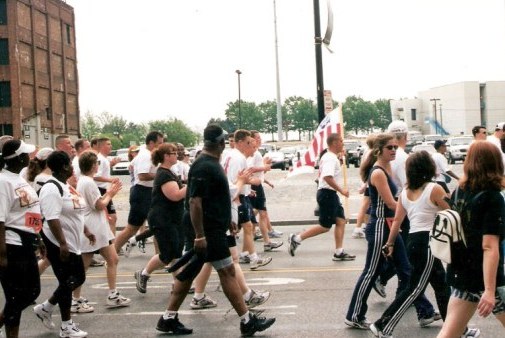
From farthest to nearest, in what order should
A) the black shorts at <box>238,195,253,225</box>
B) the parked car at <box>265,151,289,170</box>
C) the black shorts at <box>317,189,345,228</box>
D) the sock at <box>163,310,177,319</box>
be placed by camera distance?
1. the parked car at <box>265,151,289,170</box>
2. the black shorts at <box>317,189,345,228</box>
3. the black shorts at <box>238,195,253,225</box>
4. the sock at <box>163,310,177,319</box>

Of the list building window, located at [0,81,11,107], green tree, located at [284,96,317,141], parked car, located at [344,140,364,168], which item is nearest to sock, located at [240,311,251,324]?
parked car, located at [344,140,364,168]

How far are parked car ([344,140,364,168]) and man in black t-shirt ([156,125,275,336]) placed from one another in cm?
4580

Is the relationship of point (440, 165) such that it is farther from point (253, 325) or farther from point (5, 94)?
point (5, 94)

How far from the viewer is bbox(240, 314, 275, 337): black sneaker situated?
678cm

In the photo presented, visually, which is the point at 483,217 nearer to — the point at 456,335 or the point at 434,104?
the point at 456,335

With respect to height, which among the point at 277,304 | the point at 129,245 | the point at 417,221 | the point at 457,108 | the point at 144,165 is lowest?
the point at 277,304

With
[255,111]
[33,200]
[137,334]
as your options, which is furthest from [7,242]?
[255,111]

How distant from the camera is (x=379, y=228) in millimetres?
6895

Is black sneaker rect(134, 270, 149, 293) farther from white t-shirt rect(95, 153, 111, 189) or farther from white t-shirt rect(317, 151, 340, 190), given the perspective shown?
white t-shirt rect(95, 153, 111, 189)

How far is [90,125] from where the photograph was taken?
130375 mm

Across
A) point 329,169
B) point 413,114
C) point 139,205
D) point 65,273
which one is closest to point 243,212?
point 329,169

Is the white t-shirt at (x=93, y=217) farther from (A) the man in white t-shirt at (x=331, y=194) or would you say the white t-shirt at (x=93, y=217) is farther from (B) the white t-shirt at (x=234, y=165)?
(A) the man in white t-shirt at (x=331, y=194)

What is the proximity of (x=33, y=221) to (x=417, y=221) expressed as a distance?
3.09 meters

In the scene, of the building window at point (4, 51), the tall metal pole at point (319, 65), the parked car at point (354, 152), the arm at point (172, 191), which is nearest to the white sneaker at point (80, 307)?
the arm at point (172, 191)
